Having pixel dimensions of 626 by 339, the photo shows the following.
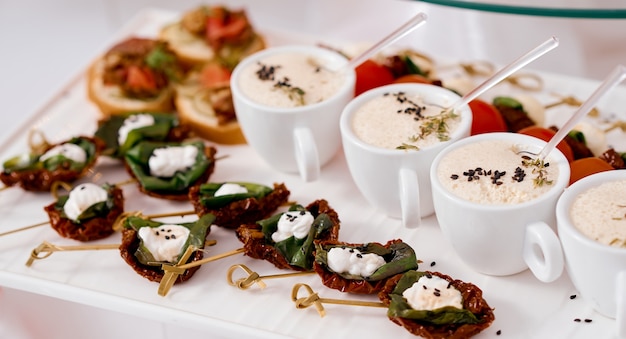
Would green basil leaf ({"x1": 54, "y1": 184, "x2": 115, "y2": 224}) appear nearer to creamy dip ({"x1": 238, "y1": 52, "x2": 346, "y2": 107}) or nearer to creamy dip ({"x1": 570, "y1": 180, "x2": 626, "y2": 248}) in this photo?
creamy dip ({"x1": 238, "y1": 52, "x2": 346, "y2": 107})

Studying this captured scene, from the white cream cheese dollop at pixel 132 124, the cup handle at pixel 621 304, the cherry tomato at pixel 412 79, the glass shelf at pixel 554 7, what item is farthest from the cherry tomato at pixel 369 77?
the cup handle at pixel 621 304

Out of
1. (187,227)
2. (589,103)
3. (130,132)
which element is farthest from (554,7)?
(130,132)

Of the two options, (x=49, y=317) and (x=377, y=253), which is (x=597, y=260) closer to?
(x=377, y=253)

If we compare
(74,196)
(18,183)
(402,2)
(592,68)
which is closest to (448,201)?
(74,196)

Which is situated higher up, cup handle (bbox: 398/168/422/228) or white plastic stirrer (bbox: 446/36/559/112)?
white plastic stirrer (bbox: 446/36/559/112)

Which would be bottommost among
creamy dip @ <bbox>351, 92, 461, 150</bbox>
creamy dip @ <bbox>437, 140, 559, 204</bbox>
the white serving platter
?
the white serving platter

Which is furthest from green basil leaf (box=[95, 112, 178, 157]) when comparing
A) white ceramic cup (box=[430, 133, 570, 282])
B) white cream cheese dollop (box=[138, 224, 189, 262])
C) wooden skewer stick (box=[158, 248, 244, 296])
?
white ceramic cup (box=[430, 133, 570, 282])
